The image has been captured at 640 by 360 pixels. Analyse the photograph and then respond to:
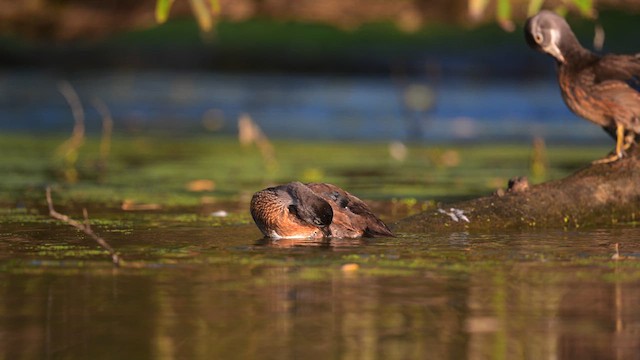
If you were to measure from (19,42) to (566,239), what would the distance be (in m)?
21.2

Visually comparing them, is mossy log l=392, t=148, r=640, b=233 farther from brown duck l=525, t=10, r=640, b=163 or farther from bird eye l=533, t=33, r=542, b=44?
bird eye l=533, t=33, r=542, b=44

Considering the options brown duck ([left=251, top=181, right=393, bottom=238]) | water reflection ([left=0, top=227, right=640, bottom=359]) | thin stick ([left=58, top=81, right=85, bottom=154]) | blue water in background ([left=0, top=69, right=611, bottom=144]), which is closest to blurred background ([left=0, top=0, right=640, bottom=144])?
blue water in background ([left=0, top=69, right=611, bottom=144])

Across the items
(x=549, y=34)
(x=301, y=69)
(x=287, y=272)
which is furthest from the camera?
(x=301, y=69)

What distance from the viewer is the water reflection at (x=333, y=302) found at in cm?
A: 543

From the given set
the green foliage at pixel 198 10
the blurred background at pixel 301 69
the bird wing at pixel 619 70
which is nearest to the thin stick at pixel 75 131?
the blurred background at pixel 301 69

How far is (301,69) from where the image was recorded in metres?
29.8

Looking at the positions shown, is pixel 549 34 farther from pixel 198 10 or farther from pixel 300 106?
pixel 300 106

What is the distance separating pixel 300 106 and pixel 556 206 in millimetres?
15907

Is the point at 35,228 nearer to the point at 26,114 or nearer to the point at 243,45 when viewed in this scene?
the point at 26,114

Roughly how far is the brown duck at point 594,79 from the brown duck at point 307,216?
5.55ft

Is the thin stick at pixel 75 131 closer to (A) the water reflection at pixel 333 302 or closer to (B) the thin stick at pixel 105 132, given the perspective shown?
(B) the thin stick at pixel 105 132

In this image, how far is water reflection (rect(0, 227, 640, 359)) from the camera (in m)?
5.43

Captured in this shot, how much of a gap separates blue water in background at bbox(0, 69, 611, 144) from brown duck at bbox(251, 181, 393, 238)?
34.9 feet

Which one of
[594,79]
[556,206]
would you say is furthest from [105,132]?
[594,79]
